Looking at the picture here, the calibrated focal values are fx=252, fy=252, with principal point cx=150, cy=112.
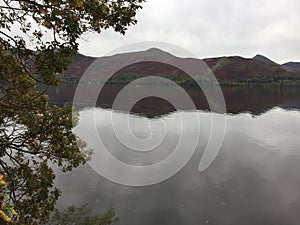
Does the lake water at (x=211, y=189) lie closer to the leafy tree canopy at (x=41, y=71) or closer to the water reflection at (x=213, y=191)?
the water reflection at (x=213, y=191)

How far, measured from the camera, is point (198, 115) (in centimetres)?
8238

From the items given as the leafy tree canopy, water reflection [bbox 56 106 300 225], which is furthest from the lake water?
the leafy tree canopy

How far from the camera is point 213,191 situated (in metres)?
29.8

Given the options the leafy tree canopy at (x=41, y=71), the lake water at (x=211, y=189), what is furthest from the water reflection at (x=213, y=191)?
the leafy tree canopy at (x=41, y=71)

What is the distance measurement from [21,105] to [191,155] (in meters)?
34.6

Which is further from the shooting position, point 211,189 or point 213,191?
point 211,189

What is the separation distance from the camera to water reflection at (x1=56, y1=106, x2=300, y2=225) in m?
24.4

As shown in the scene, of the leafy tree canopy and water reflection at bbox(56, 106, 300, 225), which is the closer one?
the leafy tree canopy

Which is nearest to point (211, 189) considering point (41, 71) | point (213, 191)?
point (213, 191)

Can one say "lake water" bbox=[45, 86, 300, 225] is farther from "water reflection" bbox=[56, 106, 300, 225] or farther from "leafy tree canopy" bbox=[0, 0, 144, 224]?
"leafy tree canopy" bbox=[0, 0, 144, 224]

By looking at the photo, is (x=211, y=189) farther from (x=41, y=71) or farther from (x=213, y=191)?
(x=41, y=71)

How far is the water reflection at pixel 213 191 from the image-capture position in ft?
80.2

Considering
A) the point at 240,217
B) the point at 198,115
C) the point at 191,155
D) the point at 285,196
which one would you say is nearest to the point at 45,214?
the point at 240,217

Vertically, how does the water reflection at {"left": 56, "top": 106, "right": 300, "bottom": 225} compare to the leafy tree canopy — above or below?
below
